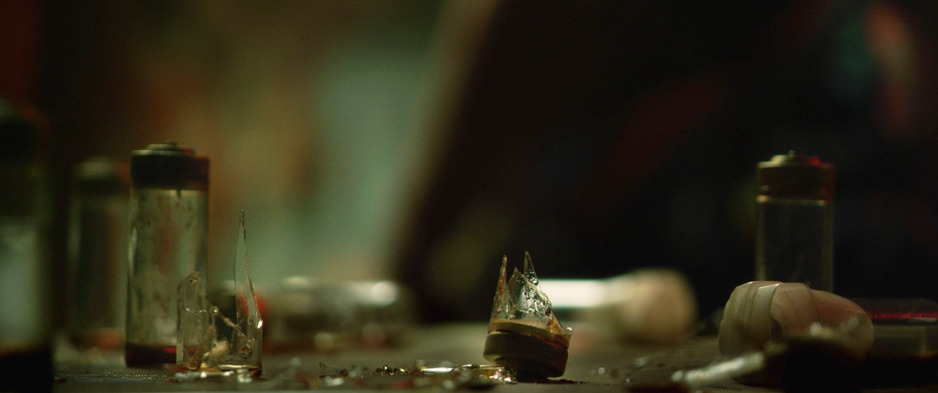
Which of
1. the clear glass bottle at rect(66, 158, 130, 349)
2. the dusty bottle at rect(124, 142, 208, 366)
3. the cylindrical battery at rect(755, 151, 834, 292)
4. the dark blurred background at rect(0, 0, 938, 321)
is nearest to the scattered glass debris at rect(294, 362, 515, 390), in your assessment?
the dusty bottle at rect(124, 142, 208, 366)

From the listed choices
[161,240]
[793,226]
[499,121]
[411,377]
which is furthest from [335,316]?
[499,121]

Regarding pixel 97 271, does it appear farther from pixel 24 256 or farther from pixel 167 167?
pixel 24 256

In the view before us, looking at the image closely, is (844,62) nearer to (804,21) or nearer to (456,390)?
(804,21)

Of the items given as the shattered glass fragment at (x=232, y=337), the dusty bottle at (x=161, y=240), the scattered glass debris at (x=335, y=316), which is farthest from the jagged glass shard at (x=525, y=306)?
the scattered glass debris at (x=335, y=316)

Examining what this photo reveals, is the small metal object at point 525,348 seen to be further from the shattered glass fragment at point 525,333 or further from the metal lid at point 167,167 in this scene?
the metal lid at point 167,167

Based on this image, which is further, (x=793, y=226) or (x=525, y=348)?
(x=793, y=226)
